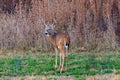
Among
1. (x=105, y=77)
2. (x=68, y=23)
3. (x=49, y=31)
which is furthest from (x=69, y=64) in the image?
(x=68, y=23)

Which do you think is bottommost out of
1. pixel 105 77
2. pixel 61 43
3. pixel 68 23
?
pixel 105 77

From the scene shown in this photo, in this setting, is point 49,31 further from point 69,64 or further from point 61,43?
point 69,64

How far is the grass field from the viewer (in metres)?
11.4

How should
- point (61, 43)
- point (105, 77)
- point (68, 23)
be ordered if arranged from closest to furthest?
point (105, 77), point (61, 43), point (68, 23)

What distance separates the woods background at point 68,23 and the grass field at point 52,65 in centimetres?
97

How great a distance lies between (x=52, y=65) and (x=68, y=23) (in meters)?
3.92

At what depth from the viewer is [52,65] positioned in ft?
41.3

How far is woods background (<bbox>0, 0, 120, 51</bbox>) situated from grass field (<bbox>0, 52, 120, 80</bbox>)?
3.19ft

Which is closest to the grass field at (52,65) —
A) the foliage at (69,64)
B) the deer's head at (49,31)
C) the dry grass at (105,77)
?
the foliage at (69,64)

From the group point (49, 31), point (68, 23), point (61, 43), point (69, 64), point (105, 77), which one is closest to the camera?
point (105, 77)

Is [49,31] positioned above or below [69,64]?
above

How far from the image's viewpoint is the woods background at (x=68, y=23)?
15.6 m

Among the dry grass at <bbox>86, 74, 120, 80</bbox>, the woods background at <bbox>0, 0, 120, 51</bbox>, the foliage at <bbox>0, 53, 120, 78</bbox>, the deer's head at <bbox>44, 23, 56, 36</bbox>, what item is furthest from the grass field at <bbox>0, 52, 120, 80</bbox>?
the woods background at <bbox>0, 0, 120, 51</bbox>

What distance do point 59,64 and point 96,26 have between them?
4.33m
